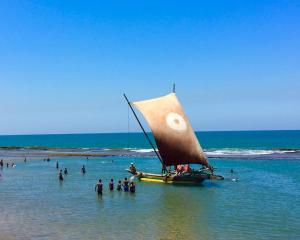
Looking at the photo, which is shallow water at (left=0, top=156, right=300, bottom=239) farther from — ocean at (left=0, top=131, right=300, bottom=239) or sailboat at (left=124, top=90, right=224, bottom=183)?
sailboat at (left=124, top=90, right=224, bottom=183)

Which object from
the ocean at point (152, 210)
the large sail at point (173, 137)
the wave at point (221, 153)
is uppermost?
the large sail at point (173, 137)

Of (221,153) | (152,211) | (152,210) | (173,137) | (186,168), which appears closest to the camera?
(152,211)

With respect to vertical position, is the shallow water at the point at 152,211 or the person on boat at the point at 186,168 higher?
the person on boat at the point at 186,168

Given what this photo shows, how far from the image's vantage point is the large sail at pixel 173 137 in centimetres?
5216

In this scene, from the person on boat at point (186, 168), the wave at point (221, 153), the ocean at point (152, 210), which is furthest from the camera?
the wave at point (221, 153)

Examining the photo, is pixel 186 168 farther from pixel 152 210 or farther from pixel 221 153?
pixel 221 153

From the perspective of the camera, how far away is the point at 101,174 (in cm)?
6600

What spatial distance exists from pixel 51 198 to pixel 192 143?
A: 1910 centimetres

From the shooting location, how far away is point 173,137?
171 ft

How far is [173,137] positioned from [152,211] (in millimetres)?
17569

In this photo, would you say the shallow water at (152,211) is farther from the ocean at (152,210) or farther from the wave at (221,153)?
the wave at (221,153)

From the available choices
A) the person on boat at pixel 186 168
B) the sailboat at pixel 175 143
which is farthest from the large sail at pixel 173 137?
the person on boat at pixel 186 168

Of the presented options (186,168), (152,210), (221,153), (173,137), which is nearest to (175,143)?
(173,137)

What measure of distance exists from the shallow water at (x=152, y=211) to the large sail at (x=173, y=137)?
383 centimetres
